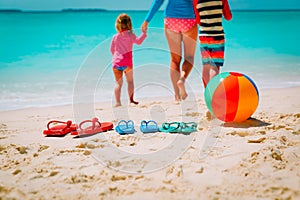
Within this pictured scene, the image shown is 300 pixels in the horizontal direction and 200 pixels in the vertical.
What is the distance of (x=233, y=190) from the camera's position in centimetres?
234

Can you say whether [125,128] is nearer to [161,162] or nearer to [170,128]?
→ [170,128]

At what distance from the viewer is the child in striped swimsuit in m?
4.22

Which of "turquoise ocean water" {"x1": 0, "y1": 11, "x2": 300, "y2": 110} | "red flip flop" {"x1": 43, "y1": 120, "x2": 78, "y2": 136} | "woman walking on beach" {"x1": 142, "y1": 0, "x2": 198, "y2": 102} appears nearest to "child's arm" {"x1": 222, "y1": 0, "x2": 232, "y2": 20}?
"woman walking on beach" {"x1": 142, "y1": 0, "x2": 198, "y2": 102}

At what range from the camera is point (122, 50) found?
511cm

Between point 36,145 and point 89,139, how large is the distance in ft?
1.59

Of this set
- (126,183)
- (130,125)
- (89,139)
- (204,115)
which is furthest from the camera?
(204,115)

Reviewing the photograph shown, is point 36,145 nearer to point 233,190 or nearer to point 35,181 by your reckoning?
point 35,181

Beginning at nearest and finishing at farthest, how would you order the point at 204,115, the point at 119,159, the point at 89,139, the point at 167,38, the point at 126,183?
the point at 126,183 < the point at 119,159 < the point at 89,139 < the point at 204,115 < the point at 167,38

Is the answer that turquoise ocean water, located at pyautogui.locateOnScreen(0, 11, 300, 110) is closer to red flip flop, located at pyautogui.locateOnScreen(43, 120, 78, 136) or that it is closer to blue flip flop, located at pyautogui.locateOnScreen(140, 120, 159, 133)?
blue flip flop, located at pyautogui.locateOnScreen(140, 120, 159, 133)

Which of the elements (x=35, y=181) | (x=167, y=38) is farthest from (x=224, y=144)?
(x=167, y=38)

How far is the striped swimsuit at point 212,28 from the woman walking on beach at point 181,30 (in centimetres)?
31

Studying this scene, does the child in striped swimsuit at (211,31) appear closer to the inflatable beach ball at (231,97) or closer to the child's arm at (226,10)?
the child's arm at (226,10)

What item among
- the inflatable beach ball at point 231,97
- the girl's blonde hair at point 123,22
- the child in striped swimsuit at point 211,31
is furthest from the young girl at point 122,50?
the inflatable beach ball at point 231,97

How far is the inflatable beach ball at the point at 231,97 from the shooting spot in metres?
3.60
